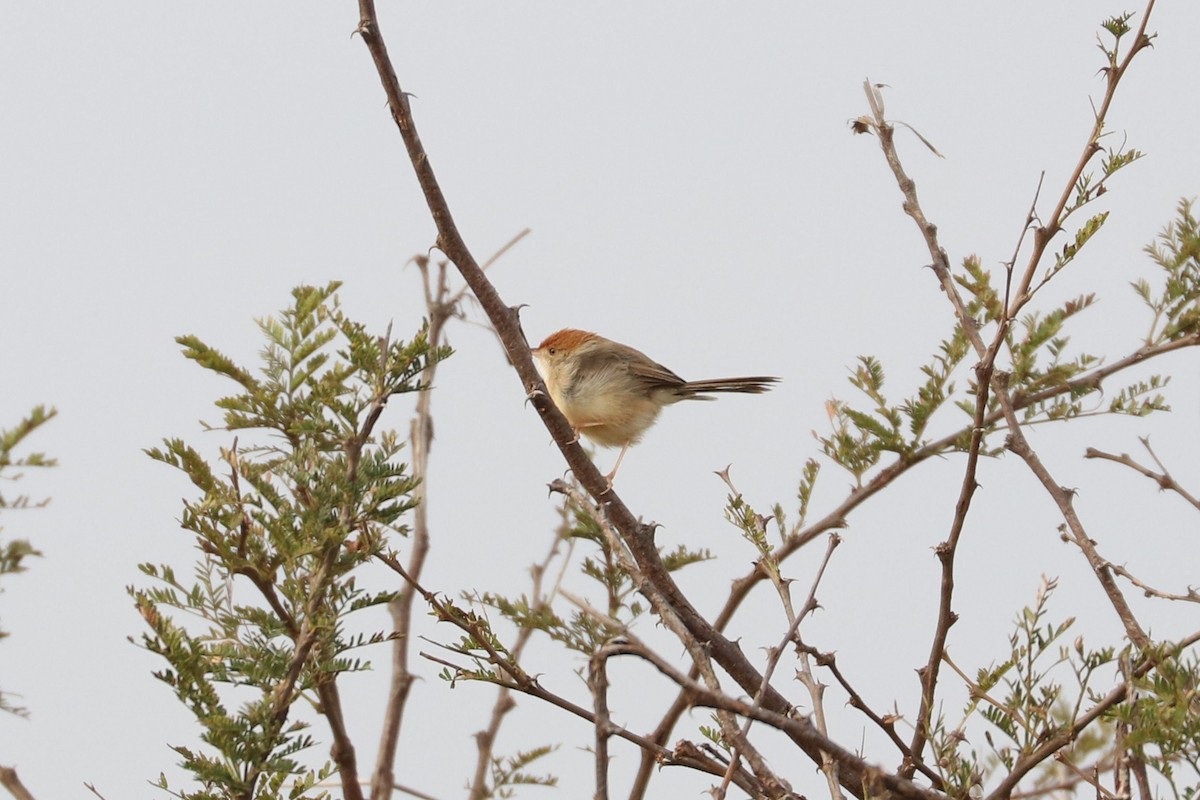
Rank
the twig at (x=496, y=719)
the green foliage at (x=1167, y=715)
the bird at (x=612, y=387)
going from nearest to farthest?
the green foliage at (x=1167, y=715) < the twig at (x=496, y=719) < the bird at (x=612, y=387)

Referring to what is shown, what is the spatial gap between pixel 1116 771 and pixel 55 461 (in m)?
2.02

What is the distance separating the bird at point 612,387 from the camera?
5.88 m

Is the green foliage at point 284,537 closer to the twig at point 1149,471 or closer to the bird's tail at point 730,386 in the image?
the twig at point 1149,471

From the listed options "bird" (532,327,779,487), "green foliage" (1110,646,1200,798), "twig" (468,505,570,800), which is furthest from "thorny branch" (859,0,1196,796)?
"bird" (532,327,779,487)

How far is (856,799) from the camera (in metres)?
2.35

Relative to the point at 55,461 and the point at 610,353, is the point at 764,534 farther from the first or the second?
the point at 610,353

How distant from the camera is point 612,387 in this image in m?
5.90

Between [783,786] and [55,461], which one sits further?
[55,461]

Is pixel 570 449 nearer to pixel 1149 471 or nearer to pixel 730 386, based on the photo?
pixel 1149 471

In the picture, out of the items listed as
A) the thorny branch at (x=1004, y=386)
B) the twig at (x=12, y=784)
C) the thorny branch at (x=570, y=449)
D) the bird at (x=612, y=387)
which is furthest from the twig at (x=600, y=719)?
the bird at (x=612, y=387)

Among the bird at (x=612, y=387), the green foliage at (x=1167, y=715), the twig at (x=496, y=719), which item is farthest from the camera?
the bird at (x=612, y=387)

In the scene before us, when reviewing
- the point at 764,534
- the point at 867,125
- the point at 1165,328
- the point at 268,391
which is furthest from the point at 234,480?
the point at 1165,328

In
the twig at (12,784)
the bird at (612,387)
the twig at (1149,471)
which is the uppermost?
the bird at (612,387)

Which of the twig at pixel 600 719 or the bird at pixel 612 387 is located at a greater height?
the bird at pixel 612 387
